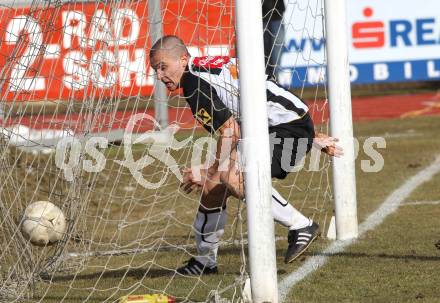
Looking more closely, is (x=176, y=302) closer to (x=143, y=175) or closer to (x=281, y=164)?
(x=281, y=164)

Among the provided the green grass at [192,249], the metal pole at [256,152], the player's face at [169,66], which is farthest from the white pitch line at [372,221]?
the player's face at [169,66]

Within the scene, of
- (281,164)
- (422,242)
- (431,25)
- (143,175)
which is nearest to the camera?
(281,164)

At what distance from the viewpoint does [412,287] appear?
663cm

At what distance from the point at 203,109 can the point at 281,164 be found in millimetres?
831

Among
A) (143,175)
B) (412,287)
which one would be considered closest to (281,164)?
(412,287)

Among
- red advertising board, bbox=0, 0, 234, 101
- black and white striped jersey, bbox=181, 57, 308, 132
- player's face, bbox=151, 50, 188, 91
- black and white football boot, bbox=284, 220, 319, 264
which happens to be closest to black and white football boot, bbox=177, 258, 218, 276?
black and white football boot, bbox=284, 220, 319, 264

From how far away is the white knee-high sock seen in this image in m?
7.48

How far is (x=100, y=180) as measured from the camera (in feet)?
37.9

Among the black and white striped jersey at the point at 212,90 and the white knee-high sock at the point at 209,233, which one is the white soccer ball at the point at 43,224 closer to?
the white knee-high sock at the point at 209,233

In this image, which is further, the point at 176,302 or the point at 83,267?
the point at 83,267

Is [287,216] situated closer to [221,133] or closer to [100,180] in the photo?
[221,133]

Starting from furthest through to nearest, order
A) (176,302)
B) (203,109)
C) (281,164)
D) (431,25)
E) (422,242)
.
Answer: (431,25)
(422,242)
(281,164)
(203,109)
(176,302)

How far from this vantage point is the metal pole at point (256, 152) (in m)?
6.08

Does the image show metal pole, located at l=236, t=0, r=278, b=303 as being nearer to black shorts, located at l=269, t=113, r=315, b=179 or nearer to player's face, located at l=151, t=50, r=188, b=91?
player's face, located at l=151, t=50, r=188, b=91
